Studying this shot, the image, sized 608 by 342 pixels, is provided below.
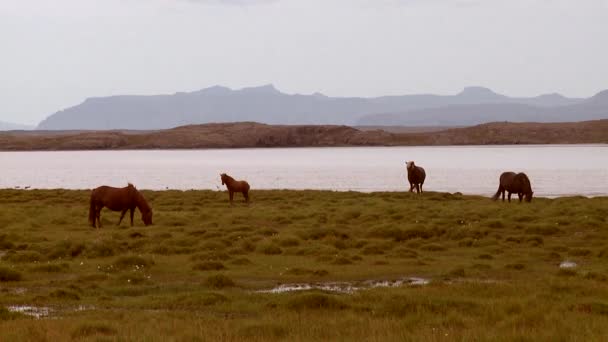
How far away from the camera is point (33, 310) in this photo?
49.1ft

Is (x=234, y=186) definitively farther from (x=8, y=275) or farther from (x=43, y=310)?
(x=43, y=310)

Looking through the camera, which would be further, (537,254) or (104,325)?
(537,254)

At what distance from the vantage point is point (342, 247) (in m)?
24.7

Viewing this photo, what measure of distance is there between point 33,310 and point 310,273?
23.4 ft

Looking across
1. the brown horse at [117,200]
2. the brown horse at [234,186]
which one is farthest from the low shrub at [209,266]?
the brown horse at [234,186]

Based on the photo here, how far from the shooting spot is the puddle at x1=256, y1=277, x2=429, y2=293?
17.4 metres

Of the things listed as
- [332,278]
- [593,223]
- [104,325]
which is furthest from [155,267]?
[593,223]

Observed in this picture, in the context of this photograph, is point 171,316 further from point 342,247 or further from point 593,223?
point 593,223

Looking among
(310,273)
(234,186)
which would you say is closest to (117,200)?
(234,186)

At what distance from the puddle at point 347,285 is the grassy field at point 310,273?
33 cm

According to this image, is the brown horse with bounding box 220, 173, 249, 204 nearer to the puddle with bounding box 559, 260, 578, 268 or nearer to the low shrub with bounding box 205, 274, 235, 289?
the puddle with bounding box 559, 260, 578, 268

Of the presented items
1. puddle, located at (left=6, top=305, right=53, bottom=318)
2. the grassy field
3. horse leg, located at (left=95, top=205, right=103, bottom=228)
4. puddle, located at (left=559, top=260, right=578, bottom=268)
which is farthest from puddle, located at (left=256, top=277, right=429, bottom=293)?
horse leg, located at (left=95, top=205, right=103, bottom=228)

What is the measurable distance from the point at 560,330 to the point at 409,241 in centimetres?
1364

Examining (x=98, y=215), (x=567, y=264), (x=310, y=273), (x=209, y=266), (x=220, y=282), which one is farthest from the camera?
(x=98, y=215)
